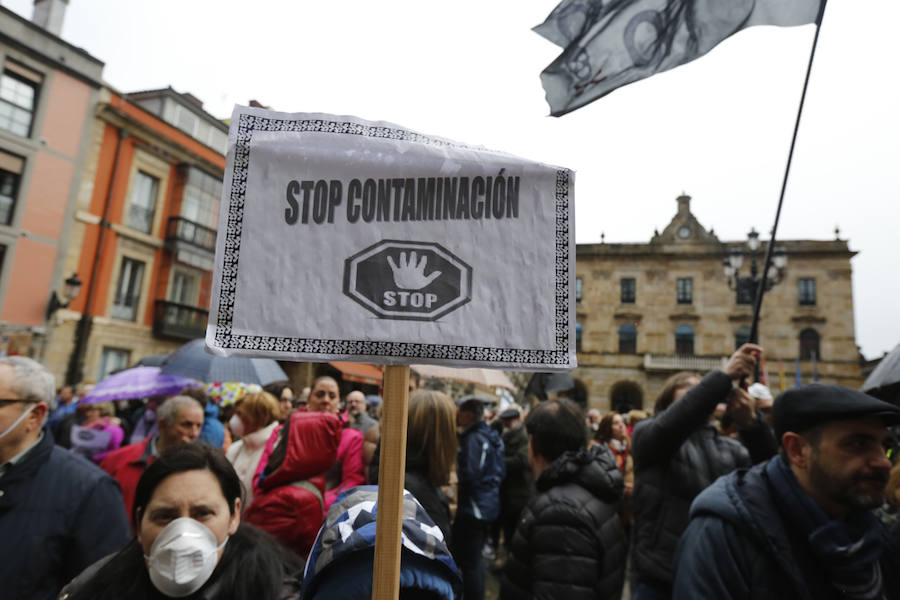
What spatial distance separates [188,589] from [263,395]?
7.02ft

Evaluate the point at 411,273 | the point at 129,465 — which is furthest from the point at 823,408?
the point at 129,465

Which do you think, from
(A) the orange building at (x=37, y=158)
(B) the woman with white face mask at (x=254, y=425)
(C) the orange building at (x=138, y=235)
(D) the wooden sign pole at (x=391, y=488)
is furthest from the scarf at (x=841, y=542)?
(C) the orange building at (x=138, y=235)

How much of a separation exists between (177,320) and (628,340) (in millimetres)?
27240

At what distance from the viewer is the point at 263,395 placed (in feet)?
12.2

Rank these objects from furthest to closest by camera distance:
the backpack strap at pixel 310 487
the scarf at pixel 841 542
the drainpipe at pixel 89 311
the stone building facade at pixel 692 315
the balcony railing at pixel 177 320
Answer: the stone building facade at pixel 692 315 < the balcony railing at pixel 177 320 < the drainpipe at pixel 89 311 < the backpack strap at pixel 310 487 < the scarf at pixel 841 542

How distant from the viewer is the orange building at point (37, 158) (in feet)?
47.1

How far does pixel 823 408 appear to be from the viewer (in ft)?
6.27

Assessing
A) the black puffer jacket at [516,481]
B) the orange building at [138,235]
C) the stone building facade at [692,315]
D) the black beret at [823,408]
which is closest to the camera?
the black beret at [823,408]

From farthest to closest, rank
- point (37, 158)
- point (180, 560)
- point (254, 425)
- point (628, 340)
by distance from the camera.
→ 1. point (628, 340)
2. point (37, 158)
3. point (254, 425)
4. point (180, 560)

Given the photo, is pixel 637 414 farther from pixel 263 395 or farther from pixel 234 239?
pixel 234 239

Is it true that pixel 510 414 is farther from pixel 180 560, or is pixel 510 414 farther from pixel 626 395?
pixel 626 395

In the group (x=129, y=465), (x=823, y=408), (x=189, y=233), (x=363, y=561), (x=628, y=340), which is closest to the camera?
(x=363, y=561)

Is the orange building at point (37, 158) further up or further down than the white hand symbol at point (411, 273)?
further up

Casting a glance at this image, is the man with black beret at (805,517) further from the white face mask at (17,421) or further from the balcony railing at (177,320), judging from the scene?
the balcony railing at (177,320)
